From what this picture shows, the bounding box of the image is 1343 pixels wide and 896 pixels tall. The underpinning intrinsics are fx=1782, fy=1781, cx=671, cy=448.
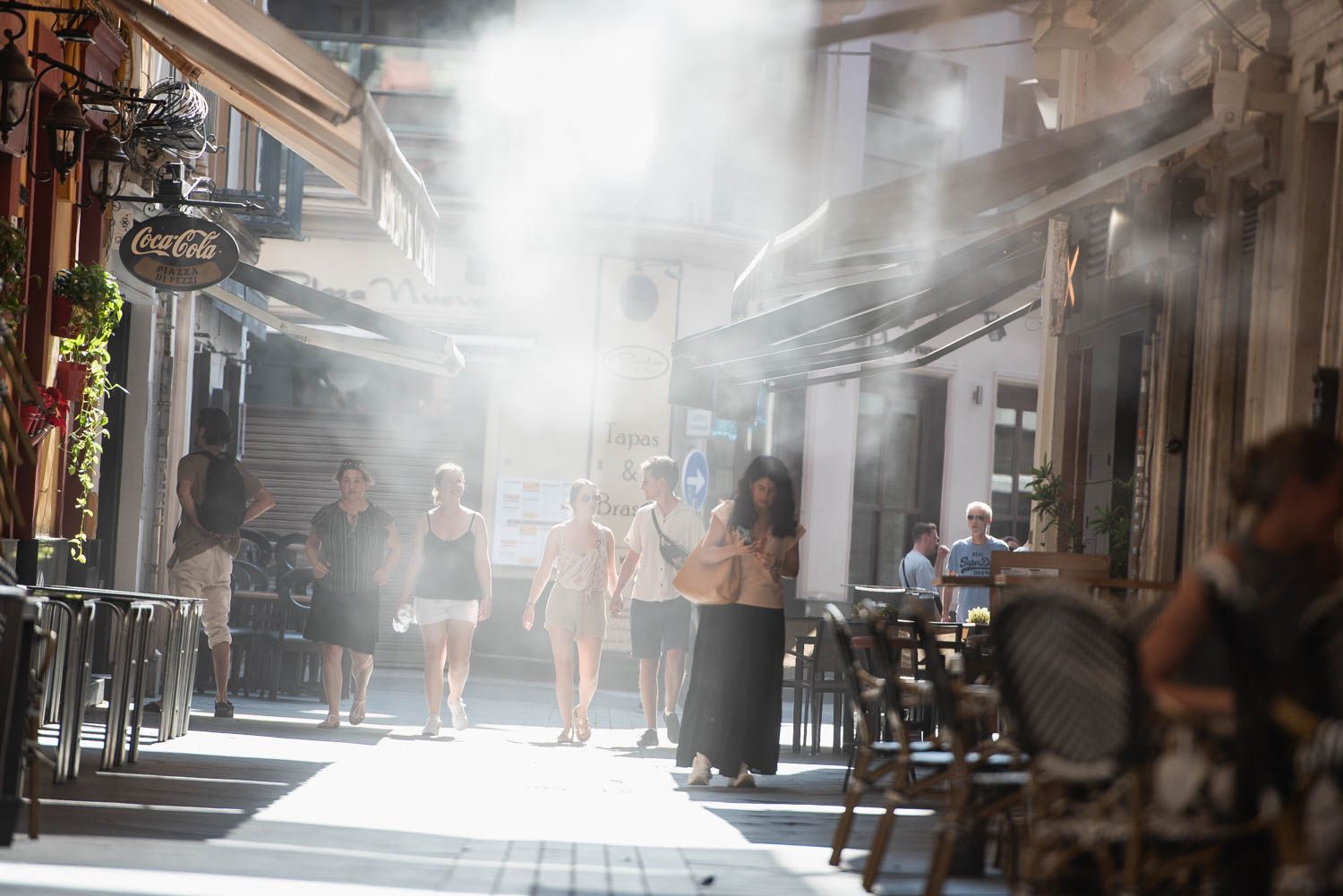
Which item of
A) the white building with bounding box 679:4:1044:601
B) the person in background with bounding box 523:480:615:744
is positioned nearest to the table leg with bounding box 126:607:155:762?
the person in background with bounding box 523:480:615:744

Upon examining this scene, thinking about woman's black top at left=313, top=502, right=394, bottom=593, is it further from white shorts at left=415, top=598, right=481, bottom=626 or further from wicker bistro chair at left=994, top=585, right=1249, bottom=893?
wicker bistro chair at left=994, top=585, right=1249, bottom=893

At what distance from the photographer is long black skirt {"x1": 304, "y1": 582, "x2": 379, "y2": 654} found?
13172 mm

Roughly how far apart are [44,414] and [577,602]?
411 centimetres

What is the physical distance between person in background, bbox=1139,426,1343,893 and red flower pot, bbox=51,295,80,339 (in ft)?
30.1

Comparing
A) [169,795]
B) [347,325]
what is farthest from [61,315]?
[347,325]

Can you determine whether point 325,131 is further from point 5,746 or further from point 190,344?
point 190,344

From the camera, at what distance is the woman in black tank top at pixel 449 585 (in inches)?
518

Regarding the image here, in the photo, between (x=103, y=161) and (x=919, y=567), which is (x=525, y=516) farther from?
(x=103, y=161)

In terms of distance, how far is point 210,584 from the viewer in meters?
13.3

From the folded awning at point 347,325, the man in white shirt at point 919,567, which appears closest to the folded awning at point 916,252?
the man in white shirt at point 919,567

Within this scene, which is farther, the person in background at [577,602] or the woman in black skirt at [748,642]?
the person in background at [577,602]

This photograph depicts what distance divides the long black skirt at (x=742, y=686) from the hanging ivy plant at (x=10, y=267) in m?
4.35

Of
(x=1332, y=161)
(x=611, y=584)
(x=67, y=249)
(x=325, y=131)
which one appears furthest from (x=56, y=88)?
(x=1332, y=161)

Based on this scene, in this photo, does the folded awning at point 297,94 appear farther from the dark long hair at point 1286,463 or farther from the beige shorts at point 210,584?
the dark long hair at point 1286,463
